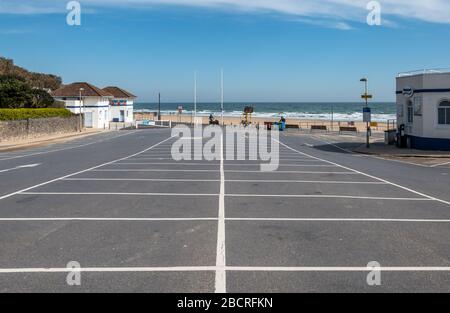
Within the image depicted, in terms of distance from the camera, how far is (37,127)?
156 ft

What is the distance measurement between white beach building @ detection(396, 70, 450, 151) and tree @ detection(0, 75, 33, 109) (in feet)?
128

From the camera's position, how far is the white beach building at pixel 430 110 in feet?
102


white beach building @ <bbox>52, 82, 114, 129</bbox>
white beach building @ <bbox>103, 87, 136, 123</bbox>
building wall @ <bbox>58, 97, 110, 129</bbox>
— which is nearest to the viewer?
building wall @ <bbox>58, 97, 110, 129</bbox>

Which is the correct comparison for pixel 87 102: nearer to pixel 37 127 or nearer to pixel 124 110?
pixel 124 110

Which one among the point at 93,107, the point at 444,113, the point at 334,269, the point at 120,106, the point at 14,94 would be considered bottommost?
the point at 334,269

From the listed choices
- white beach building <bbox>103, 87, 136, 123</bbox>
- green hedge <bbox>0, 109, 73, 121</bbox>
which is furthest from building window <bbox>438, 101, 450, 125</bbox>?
white beach building <bbox>103, 87, 136, 123</bbox>

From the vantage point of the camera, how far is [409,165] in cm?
2453

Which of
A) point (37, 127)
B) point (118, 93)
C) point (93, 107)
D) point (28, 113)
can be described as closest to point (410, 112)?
point (28, 113)

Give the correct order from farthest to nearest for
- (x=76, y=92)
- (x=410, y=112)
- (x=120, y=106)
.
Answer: (x=120, y=106) < (x=76, y=92) < (x=410, y=112)

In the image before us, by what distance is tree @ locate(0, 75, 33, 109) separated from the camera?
52.3 m

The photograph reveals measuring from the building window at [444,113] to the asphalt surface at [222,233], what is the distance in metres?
14.4

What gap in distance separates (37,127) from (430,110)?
112ft

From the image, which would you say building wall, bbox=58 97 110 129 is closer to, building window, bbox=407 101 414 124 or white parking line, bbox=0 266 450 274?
building window, bbox=407 101 414 124

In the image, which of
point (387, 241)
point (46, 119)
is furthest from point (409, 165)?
point (46, 119)
